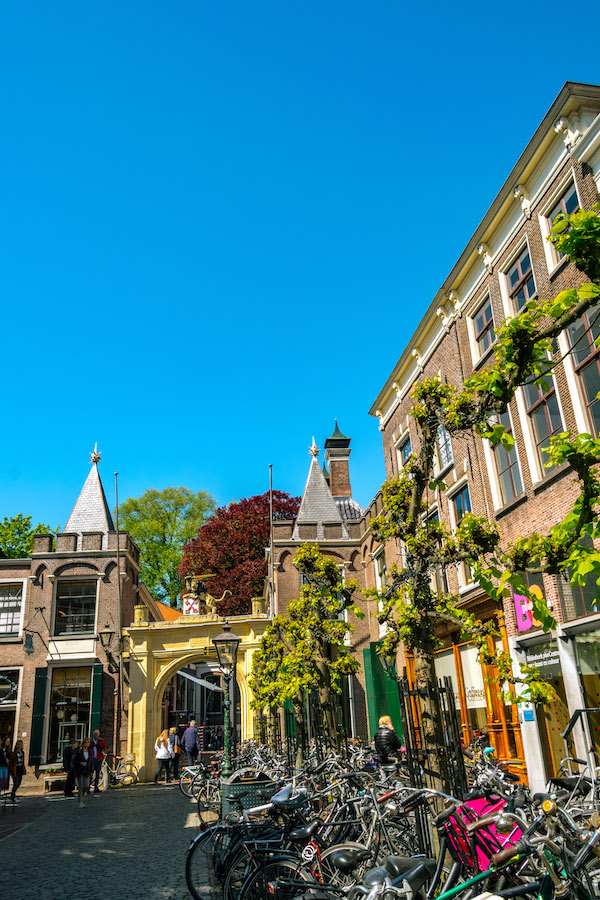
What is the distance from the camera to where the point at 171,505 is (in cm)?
4675

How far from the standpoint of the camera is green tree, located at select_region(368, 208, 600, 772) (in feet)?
19.6

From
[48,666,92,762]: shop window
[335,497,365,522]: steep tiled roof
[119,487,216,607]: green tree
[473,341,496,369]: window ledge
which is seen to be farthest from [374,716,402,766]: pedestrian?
[119,487,216,607]: green tree

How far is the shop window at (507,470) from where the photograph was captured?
14.9 m

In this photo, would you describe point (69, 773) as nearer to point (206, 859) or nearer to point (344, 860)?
point (206, 859)

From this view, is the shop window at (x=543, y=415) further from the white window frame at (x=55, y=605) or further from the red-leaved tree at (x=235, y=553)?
the red-leaved tree at (x=235, y=553)

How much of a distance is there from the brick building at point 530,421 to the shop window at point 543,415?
3 centimetres

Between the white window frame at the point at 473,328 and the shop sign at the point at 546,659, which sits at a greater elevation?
the white window frame at the point at 473,328

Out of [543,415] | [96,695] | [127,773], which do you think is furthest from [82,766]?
[543,415]

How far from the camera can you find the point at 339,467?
130 feet

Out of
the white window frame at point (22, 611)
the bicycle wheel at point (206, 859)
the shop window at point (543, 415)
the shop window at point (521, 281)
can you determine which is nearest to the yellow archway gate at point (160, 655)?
the white window frame at point (22, 611)

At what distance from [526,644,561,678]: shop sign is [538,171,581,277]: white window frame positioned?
7.30 metres

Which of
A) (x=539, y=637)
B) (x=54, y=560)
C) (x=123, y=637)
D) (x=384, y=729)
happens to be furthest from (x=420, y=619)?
(x=54, y=560)

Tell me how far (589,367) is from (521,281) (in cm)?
344

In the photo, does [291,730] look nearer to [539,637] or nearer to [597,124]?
[539,637]
